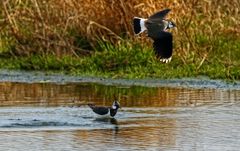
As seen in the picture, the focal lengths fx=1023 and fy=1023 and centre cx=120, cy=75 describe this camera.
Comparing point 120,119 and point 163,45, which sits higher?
point 163,45

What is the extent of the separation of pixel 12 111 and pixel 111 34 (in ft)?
15.6

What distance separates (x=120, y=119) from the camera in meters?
11.1

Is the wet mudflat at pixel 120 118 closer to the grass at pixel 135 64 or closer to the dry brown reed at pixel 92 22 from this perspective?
the grass at pixel 135 64

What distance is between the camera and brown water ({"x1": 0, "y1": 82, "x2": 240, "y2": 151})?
31.2ft

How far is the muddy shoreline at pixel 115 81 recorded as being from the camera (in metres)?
14.0

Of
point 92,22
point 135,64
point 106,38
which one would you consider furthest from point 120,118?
point 106,38

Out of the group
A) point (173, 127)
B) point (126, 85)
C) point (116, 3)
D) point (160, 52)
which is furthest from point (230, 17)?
point (173, 127)

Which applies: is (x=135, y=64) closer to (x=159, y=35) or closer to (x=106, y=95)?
(x=106, y=95)

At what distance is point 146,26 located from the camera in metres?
11.5

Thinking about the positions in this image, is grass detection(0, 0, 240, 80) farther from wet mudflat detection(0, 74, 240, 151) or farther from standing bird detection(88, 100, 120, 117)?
standing bird detection(88, 100, 120, 117)

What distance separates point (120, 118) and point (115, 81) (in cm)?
340

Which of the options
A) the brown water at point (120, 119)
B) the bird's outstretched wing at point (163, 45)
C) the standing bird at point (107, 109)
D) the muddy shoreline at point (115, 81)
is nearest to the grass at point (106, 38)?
the muddy shoreline at point (115, 81)

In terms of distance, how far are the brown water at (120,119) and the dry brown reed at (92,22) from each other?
208 centimetres

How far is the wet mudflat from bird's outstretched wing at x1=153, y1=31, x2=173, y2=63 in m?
0.63
